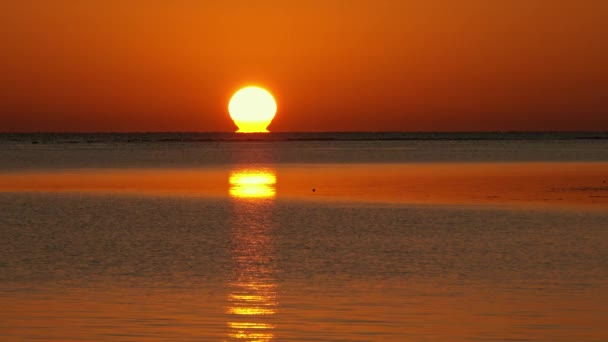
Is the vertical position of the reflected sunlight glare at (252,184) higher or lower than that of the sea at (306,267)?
higher

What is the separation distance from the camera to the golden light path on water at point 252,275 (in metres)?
15.4

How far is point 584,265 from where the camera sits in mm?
21656

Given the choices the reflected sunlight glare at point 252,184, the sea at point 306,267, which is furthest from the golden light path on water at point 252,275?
the reflected sunlight glare at point 252,184

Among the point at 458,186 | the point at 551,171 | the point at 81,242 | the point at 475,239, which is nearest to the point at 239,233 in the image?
the point at 81,242

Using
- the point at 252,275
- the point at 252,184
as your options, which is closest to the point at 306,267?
the point at 252,275

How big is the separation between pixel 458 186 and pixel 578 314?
34.6m

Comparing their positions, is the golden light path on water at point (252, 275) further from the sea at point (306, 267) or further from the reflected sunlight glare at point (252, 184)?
the reflected sunlight glare at point (252, 184)

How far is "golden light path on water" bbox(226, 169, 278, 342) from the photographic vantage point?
15.4 m

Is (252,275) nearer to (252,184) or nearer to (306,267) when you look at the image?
(306,267)

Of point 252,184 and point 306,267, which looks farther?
point 252,184

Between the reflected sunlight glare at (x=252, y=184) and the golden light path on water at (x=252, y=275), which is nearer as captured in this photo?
the golden light path on water at (x=252, y=275)

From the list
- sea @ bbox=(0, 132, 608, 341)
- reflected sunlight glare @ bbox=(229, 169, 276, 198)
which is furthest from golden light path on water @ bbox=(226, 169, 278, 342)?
reflected sunlight glare @ bbox=(229, 169, 276, 198)

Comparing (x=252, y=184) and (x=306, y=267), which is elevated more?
(x=252, y=184)

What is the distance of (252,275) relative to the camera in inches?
822
